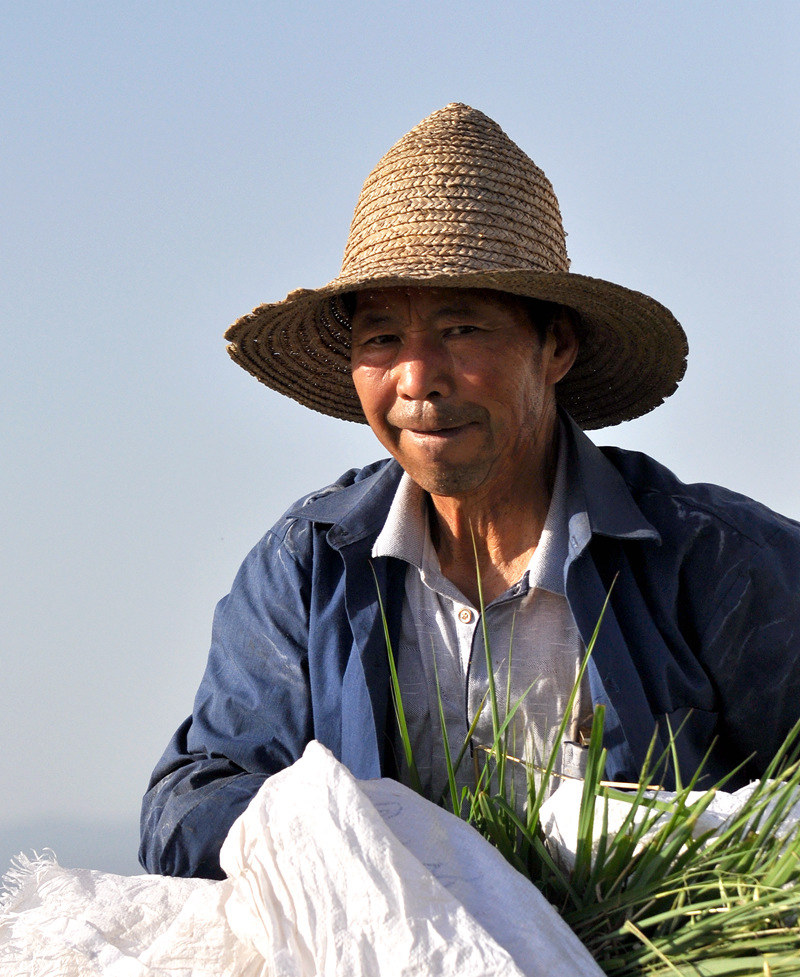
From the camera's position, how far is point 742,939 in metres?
1.20

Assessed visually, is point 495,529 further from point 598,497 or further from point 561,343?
point 561,343

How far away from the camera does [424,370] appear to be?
8.05ft

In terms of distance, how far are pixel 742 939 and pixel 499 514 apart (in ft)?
5.10

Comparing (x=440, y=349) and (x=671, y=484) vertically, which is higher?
(x=440, y=349)

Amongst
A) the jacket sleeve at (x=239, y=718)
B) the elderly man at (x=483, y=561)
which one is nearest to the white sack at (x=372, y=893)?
the jacket sleeve at (x=239, y=718)

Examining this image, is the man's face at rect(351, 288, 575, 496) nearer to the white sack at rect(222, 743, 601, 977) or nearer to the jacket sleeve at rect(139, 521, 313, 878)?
the jacket sleeve at rect(139, 521, 313, 878)

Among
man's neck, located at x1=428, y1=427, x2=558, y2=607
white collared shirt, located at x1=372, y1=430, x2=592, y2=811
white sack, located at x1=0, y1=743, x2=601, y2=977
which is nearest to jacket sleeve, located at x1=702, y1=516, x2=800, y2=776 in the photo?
white collared shirt, located at x1=372, y1=430, x2=592, y2=811

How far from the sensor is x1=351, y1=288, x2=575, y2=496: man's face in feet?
8.11

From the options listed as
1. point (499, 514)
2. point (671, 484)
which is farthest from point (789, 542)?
point (499, 514)

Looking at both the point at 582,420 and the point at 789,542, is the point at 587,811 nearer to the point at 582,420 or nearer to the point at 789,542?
the point at 789,542

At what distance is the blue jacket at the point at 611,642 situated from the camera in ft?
7.79

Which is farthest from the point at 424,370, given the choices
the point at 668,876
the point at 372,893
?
the point at 372,893

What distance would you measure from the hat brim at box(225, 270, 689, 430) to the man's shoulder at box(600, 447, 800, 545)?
10.0 inches

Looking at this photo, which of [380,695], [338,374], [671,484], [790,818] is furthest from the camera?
[338,374]
